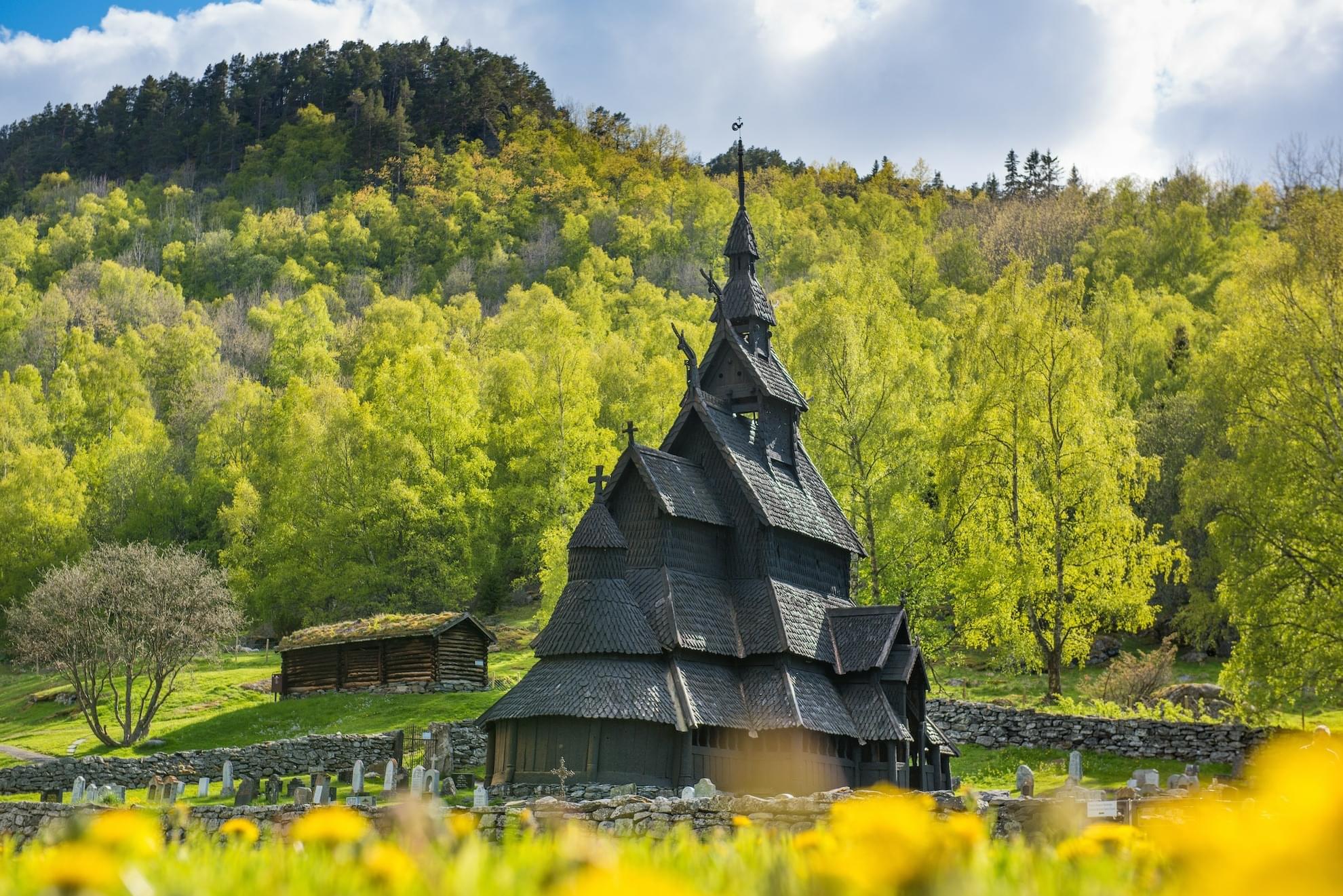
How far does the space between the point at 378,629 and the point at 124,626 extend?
8.21 metres

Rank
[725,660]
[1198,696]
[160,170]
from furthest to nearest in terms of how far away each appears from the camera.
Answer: [160,170]
[1198,696]
[725,660]

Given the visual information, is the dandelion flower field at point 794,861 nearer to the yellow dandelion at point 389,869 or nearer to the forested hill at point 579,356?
the yellow dandelion at point 389,869

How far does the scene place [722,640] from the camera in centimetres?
2770

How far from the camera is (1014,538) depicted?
123 ft

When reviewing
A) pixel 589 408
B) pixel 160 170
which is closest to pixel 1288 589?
pixel 589 408

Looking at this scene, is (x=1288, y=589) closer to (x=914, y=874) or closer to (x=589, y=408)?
(x=914, y=874)

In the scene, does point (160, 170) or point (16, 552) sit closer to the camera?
point (16, 552)

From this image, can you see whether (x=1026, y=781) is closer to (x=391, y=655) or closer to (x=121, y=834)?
(x=121, y=834)

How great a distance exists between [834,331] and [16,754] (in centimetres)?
2921

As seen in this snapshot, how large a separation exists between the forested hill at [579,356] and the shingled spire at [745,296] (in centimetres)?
662

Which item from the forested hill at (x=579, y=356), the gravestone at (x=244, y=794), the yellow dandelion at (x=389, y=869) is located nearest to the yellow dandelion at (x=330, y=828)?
the yellow dandelion at (x=389, y=869)

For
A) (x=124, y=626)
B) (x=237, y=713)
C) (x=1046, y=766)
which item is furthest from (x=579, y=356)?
(x=1046, y=766)

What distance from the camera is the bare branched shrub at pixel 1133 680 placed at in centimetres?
3791

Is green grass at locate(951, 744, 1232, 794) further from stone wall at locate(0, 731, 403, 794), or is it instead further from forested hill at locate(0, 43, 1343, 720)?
stone wall at locate(0, 731, 403, 794)
